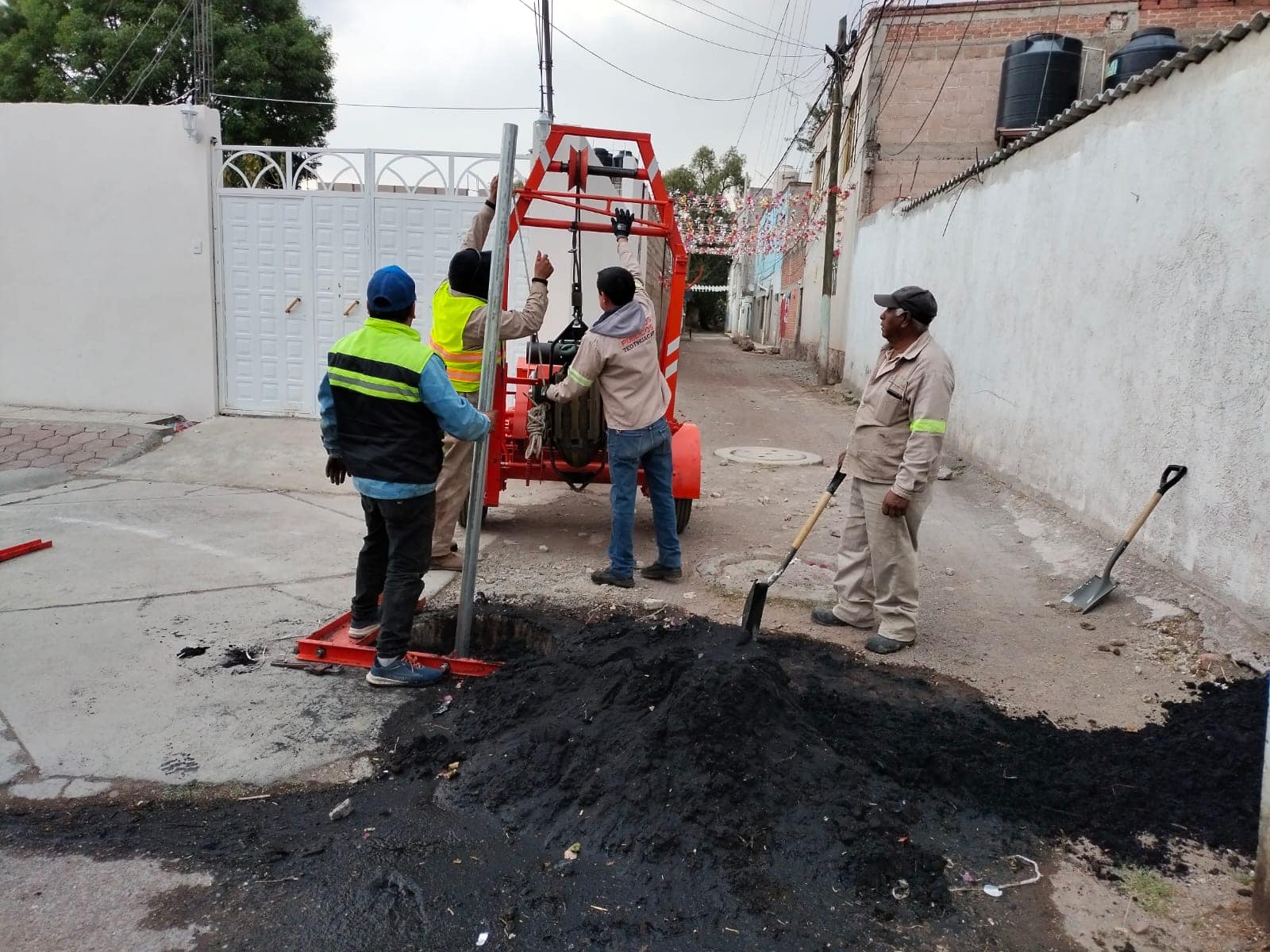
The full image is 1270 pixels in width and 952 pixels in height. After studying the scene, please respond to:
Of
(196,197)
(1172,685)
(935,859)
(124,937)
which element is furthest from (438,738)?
(196,197)

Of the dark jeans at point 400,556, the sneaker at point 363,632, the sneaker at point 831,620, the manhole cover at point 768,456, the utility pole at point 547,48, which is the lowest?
the sneaker at point 831,620

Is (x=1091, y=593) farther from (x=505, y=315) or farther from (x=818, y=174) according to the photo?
(x=818, y=174)

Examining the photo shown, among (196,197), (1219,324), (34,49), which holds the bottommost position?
(1219,324)

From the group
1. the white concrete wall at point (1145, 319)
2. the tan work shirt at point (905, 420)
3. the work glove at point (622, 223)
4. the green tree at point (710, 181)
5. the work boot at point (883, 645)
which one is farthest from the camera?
the green tree at point (710, 181)

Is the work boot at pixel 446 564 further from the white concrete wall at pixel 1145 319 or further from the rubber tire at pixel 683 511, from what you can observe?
the white concrete wall at pixel 1145 319

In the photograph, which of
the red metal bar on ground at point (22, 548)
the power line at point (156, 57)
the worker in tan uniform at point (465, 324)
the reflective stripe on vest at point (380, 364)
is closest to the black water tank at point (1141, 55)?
the worker in tan uniform at point (465, 324)

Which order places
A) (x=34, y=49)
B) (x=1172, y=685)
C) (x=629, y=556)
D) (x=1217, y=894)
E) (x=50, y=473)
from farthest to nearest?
(x=34, y=49), (x=50, y=473), (x=629, y=556), (x=1172, y=685), (x=1217, y=894)

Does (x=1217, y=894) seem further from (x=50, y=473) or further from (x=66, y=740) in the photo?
(x=50, y=473)

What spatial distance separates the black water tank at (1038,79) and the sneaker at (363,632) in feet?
49.6

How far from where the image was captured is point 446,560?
18.1ft

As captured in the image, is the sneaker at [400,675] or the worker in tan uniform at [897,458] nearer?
the sneaker at [400,675]

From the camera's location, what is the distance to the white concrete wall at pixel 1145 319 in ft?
15.1

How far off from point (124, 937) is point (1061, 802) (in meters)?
2.91

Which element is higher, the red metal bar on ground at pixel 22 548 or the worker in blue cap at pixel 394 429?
the worker in blue cap at pixel 394 429
